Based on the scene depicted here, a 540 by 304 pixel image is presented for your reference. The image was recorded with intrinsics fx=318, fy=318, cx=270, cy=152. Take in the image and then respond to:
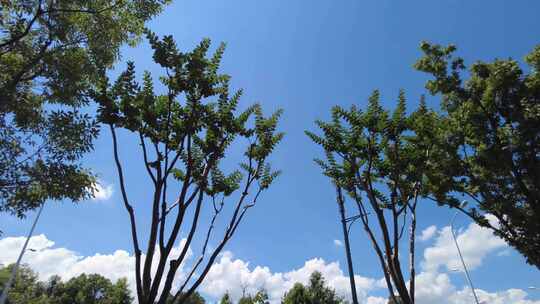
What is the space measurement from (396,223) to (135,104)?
5.18 m

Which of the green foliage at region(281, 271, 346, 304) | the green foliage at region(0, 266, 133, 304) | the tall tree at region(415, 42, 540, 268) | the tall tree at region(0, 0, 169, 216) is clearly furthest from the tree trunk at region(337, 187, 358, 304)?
the green foliage at region(0, 266, 133, 304)

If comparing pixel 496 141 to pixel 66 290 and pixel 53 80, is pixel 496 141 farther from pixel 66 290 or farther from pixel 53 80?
pixel 66 290

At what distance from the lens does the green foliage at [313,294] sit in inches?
1190

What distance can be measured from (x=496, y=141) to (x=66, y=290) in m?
48.7

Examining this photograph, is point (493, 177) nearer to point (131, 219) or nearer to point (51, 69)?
point (131, 219)

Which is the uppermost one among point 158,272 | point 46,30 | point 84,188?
point 46,30

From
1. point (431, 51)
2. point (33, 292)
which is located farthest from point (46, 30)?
point (33, 292)

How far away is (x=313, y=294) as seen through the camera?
30484mm

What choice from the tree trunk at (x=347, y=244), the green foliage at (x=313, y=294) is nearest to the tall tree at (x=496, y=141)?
the tree trunk at (x=347, y=244)

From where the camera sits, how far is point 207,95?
5336 mm

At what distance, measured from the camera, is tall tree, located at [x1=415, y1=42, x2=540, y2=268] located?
9859mm

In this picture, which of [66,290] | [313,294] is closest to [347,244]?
[313,294]

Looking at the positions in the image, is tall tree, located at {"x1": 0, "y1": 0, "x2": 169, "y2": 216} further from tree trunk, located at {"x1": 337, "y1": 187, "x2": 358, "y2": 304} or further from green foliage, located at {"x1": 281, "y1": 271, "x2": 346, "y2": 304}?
green foliage, located at {"x1": 281, "y1": 271, "x2": 346, "y2": 304}

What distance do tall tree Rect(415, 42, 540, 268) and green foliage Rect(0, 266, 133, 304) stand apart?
38.3 m
